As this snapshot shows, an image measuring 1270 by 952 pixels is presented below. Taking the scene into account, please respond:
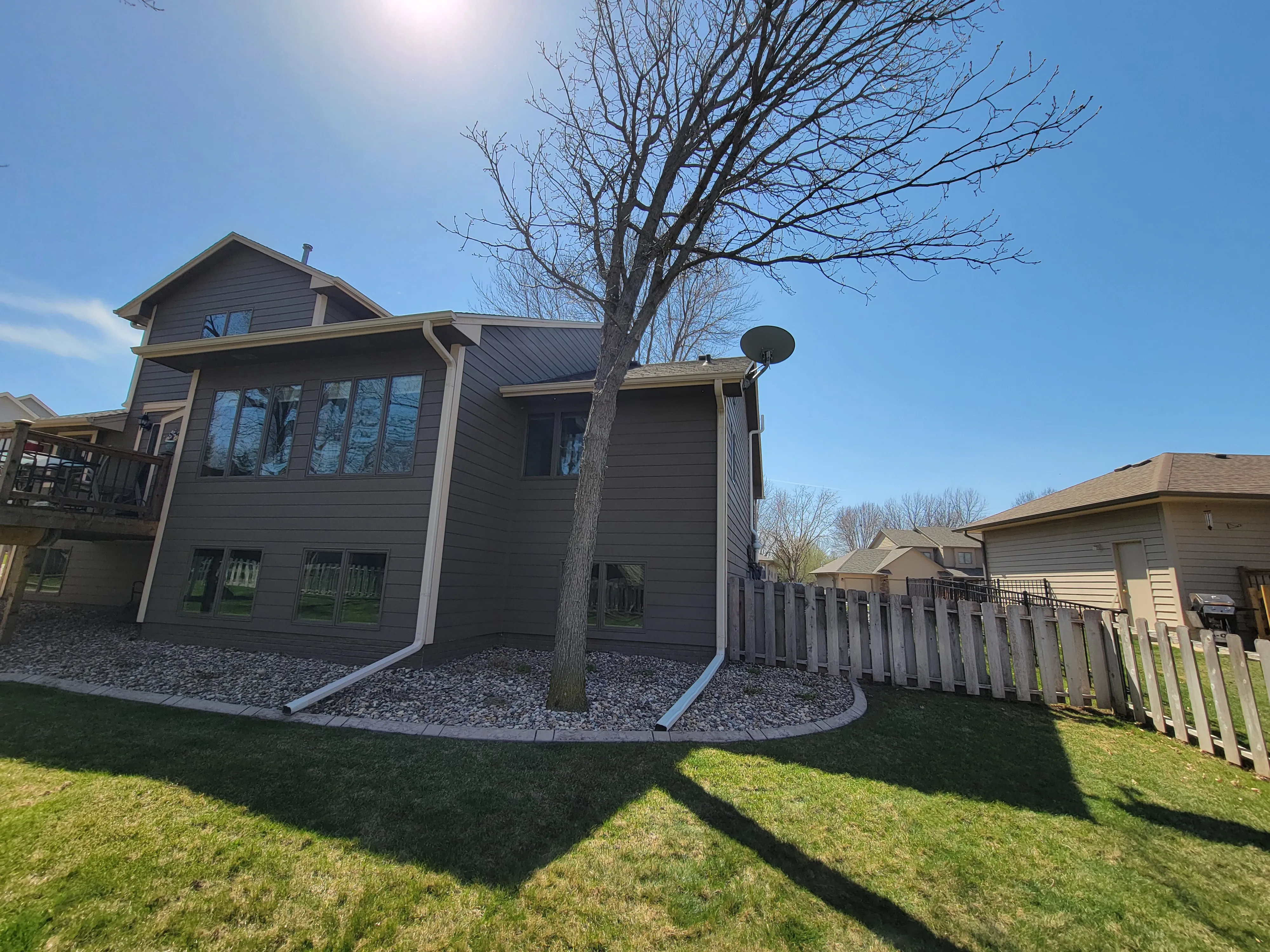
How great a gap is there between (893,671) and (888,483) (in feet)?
157

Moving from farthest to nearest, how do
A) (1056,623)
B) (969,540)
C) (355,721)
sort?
(969,540), (1056,623), (355,721)

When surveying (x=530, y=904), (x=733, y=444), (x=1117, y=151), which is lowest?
(x=530, y=904)

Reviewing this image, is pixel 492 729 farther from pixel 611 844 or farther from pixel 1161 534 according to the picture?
pixel 1161 534

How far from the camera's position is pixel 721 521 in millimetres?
7781

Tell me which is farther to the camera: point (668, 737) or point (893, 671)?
point (893, 671)

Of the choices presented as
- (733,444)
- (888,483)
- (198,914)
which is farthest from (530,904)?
(888,483)

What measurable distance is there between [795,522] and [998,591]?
1575 centimetres

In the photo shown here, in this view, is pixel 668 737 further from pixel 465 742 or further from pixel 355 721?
pixel 355 721

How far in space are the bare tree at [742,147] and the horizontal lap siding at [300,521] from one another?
2611mm

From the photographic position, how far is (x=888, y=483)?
49.2 m

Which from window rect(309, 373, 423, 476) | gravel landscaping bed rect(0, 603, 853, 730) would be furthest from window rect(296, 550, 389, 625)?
window rect(309, 373, 423, 476)

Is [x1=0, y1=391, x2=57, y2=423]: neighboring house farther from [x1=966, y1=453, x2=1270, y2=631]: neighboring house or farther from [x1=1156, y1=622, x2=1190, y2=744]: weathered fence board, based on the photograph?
[x1=966, y1=453, x2=1270, y2=631]: neighboring house

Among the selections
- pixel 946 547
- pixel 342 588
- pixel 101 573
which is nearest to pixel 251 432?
pixel 342 588

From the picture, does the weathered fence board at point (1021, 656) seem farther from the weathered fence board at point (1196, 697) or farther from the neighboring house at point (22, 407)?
the neighboring house at point (22, 407)
